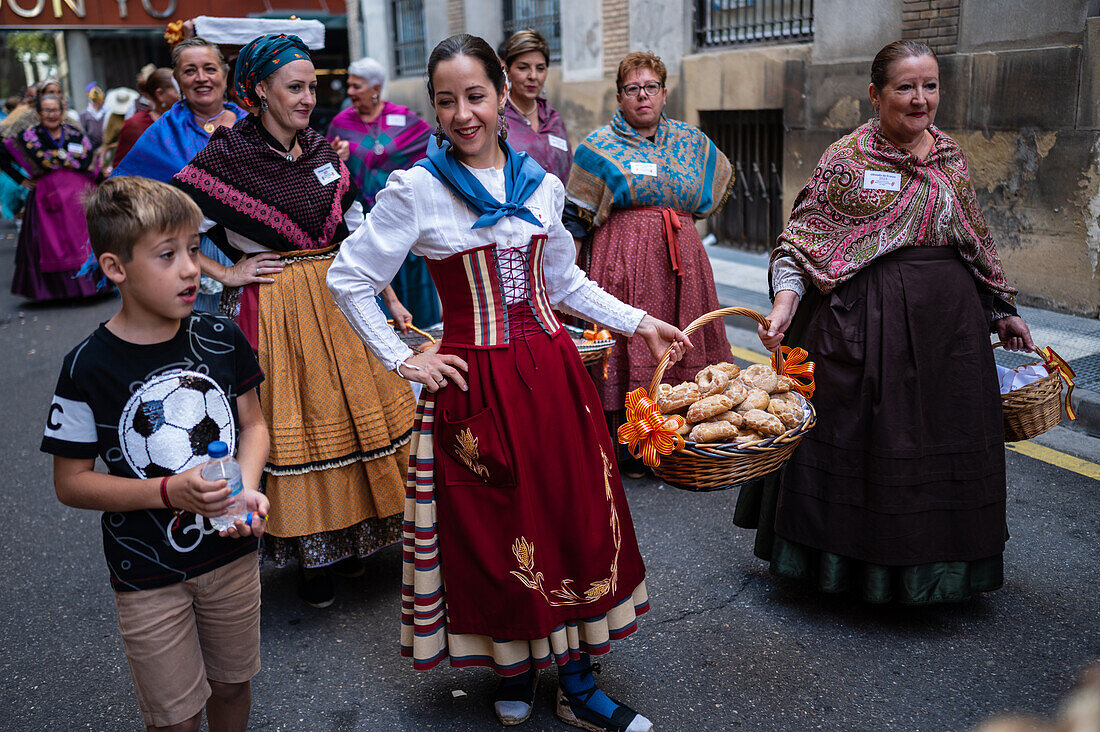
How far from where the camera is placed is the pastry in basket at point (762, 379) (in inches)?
122

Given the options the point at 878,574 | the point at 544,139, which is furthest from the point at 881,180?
the point at 544,139

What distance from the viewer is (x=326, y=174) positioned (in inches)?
147

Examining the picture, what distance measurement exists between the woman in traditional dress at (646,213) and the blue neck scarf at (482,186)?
6.83 feet

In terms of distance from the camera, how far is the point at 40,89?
32.2ft

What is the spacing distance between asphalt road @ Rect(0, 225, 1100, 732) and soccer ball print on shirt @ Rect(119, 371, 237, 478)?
1212 mm

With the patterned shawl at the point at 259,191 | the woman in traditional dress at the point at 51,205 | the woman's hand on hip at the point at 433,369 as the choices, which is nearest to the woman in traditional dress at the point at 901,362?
the woman's hand on hip at the point at 433,369

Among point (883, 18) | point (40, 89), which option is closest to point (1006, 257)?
point (883, 18)

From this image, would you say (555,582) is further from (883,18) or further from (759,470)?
(883,18)

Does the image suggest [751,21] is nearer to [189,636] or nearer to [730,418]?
[730,418]

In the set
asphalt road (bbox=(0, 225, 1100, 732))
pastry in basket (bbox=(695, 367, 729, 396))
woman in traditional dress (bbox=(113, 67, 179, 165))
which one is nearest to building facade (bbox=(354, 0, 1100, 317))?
asphalt road (bbox=(0, 225, 1100, 732))

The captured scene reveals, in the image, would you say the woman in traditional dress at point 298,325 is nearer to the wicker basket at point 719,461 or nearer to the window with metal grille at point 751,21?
the wicker basket at point 719,461

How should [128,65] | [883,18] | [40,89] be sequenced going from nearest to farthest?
[883,18], [40,89], [128,65]

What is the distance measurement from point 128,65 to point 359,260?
89.5 ft

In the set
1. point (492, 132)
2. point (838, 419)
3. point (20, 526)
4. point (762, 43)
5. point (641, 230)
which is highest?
point (762, 43)
